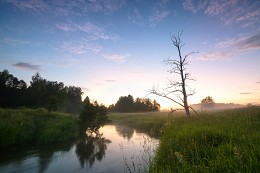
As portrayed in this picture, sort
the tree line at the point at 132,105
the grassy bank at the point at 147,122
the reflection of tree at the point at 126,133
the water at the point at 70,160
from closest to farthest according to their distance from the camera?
the water at the point at 70,160, the reflection of tree at the point at 126,133, the grassy bank at the point at 147,122, the tree line at the point at 132,105

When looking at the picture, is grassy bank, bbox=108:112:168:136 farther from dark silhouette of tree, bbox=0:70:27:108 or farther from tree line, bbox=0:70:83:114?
dark silhouette of tree, bbox=0:70:27:108

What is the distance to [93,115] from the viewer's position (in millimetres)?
28141

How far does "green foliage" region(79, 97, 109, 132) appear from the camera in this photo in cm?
2809

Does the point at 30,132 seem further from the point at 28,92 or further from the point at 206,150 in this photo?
the point at 28,92

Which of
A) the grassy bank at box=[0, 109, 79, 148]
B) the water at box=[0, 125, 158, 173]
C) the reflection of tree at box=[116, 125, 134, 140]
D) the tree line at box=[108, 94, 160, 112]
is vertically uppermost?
the tree line at box=[108, 94, 160, 112]

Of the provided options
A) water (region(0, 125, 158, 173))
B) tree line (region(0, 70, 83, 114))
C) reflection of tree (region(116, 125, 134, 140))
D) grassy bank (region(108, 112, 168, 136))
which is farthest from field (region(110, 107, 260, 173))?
tree line (region(0, 70, 83, 114))

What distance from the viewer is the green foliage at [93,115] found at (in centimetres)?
2809

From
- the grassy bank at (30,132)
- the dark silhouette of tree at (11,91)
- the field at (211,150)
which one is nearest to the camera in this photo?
the field at (211,150)

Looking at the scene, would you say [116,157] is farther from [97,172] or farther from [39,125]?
[39,125]

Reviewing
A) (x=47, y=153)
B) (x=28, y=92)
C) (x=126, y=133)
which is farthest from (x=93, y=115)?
(x=28, y=92)

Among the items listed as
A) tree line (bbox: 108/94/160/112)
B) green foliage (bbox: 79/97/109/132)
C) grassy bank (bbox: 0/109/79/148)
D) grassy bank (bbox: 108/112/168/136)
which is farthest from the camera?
tree line (bbox: 108/94/160/112)

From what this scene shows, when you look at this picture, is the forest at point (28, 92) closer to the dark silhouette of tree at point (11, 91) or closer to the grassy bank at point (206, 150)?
the dark silhouette of tree at point (11, 91)

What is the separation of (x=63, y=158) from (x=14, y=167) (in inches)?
130

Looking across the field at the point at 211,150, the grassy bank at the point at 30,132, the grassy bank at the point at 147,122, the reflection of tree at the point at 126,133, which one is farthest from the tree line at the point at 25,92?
the field at the point at 211,150
